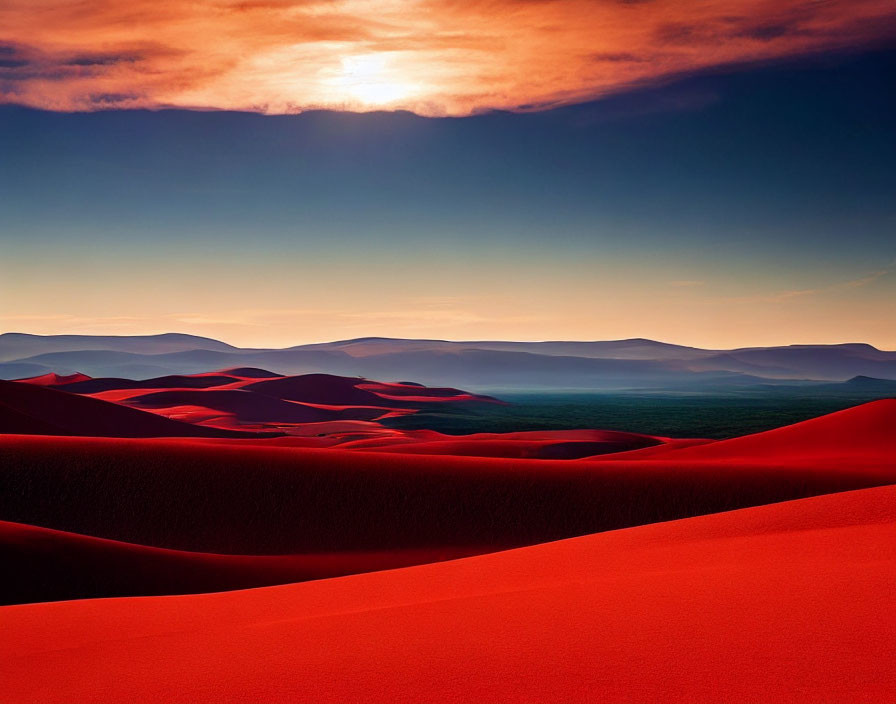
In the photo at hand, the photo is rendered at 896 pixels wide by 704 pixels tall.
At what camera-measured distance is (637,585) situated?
788 cm

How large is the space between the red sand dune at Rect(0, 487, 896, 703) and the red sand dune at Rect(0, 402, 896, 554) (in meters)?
14.0

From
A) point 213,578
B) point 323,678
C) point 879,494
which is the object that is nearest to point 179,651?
point 323,678

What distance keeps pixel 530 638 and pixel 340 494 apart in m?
20.7

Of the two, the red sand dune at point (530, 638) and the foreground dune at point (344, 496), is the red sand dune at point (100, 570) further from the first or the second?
the red sand dune at point (530, 638)

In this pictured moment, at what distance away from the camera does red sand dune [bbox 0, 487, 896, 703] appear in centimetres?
495

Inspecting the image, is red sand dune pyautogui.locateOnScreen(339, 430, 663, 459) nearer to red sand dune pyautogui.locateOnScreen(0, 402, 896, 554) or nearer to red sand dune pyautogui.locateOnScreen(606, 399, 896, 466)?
red sand dune pyautogui.locateOnScreen(0, 402, 896, 554)

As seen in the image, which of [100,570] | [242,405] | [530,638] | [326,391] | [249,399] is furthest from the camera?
[326,391]

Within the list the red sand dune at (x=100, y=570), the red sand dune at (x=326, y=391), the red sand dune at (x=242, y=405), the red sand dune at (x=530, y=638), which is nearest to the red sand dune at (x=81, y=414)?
the red sand dune at (x=100, y=570)

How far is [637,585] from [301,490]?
19.9 m

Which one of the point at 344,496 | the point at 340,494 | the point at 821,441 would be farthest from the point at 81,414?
the point at 821,441

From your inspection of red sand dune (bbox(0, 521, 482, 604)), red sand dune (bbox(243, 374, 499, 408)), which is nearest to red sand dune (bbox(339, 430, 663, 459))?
red sand dune (bbox(0, 521, 482, 604))

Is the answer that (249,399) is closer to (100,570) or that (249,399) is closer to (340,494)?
(340,494)

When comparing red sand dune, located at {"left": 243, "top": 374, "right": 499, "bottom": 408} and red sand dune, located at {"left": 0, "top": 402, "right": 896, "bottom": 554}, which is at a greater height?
red sand dune, located at {"left": 243, "top": 374, "right": 499, "bottom": 408}

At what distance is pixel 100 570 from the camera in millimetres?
14438
